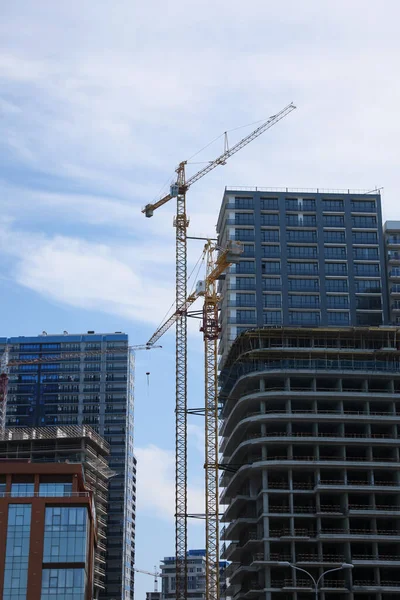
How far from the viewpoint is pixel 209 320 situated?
153500mm

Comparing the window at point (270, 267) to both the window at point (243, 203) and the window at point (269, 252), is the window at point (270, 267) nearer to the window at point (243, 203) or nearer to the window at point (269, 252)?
the window at point (269, 252)

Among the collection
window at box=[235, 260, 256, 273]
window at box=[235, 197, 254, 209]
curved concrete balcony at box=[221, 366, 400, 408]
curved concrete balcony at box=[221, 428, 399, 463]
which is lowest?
curved concrete balcony at box=[221, 428, 399, 463]

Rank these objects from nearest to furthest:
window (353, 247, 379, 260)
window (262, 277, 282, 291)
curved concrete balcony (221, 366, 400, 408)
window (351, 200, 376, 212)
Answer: curved concrete balcony (221, 366, 400, 408)
window (262, 277, 282, 291)
window (353, 247, 379, 260)
window (351, 200, 376, 212)

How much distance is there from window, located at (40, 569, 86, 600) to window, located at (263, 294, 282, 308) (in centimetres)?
6558

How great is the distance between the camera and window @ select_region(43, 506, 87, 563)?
111m

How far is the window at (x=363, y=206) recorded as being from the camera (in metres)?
170

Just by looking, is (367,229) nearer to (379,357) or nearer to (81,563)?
(379,357)

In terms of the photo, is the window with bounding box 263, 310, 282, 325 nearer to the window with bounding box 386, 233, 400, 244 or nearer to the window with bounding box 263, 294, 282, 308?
the window with bounding box 263, 294, 282, 308

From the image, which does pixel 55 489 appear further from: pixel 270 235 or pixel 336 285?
pixel 336 285

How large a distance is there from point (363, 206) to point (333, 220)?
6600 mm

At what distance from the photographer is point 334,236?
168 meters

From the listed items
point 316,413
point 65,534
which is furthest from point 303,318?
point 65,534

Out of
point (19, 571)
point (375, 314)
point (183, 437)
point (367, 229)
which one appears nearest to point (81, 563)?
point (19, 571)

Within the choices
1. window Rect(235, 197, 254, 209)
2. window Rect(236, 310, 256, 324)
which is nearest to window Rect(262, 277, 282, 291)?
window Rect(236, 310, 256, 324)
